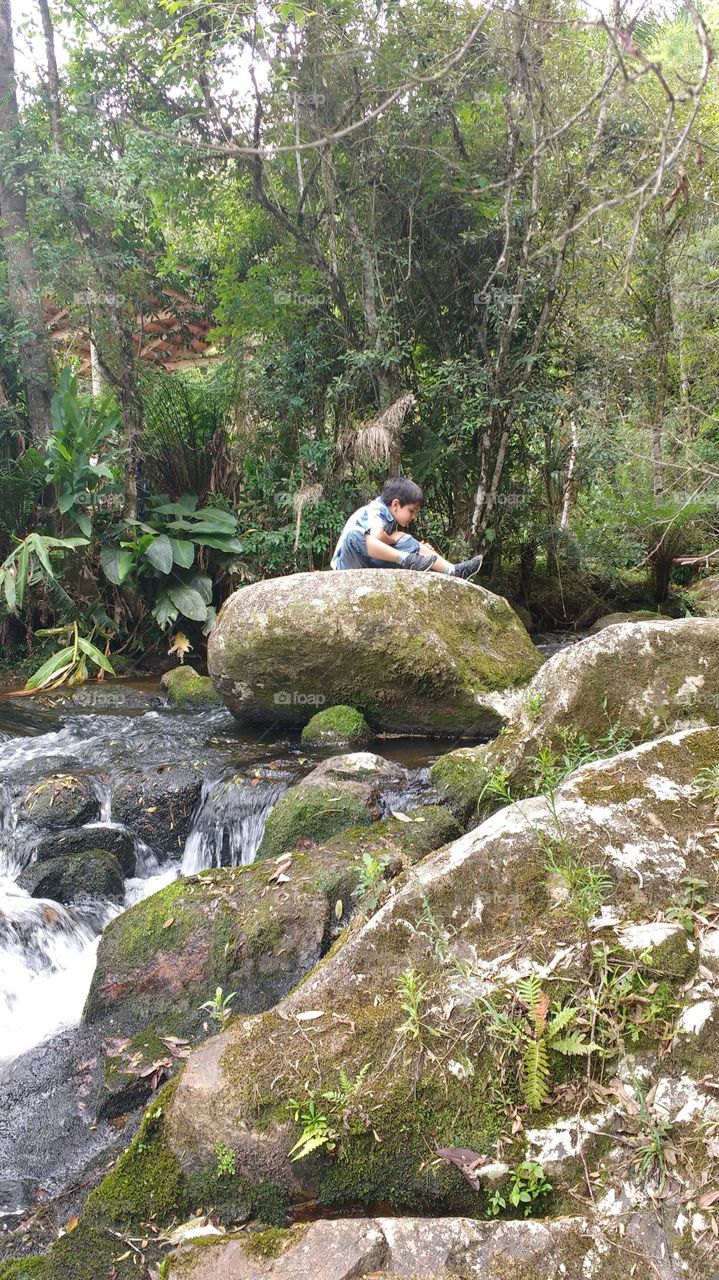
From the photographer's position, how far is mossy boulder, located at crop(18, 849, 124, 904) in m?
4.55

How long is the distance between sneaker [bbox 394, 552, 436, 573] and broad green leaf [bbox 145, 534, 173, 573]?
3.20 metres

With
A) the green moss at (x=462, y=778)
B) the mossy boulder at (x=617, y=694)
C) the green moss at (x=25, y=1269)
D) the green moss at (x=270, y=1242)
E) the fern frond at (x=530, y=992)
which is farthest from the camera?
the green moss at (x=462, y=778)

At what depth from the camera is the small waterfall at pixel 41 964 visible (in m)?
3.86

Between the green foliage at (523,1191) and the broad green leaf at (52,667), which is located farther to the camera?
the broad green leaf at (52,667)

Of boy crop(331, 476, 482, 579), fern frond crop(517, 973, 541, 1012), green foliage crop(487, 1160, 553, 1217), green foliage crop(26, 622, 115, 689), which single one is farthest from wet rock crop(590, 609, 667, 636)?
green foliage crop(487, 1160, 553, 1217)

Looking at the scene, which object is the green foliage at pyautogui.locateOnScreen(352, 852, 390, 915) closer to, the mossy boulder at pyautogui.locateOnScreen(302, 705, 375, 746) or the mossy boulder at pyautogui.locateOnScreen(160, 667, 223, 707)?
the mossy boulder at pyautogui.locateOnScreen(302, 705, 375, 746)

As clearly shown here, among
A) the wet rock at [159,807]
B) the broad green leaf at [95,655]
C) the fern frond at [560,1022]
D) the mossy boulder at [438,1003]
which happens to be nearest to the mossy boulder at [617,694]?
the mossy boulder at [438,1003]

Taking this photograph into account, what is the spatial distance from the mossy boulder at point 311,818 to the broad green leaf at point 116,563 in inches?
200

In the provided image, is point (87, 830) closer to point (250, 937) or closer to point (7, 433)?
point (250, 937)

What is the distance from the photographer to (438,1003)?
218cm

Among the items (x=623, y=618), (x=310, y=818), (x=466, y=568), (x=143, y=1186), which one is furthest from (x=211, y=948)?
(x=623, y=618)

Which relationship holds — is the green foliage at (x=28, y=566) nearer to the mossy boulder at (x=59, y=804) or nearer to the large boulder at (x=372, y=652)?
the large boulder at (x=372, y=652)

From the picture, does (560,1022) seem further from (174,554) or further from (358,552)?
(174,554)

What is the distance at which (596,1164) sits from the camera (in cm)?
183
